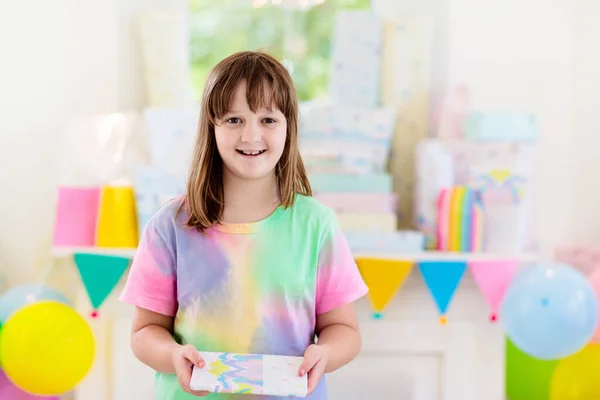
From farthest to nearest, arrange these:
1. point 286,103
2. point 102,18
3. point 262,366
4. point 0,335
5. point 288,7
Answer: point 288,7 → point 102,18 → point 0,335 → point 286,103 → point 262,366

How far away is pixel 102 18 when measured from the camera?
8.08 ft

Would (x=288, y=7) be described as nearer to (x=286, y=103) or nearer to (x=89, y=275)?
(x=89, y=275)

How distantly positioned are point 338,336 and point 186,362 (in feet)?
0.91

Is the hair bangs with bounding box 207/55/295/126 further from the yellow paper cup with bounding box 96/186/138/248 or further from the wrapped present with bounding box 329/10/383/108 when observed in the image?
the wrapped present with bounding box 329/10/383/108

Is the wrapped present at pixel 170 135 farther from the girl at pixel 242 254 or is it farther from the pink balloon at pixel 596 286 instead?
the pink balloon at pixel 596 286

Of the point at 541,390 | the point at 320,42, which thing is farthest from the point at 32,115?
the point at 541,390

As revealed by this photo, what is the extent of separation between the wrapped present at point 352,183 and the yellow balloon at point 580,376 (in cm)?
68

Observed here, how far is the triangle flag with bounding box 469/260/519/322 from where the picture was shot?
2.15m

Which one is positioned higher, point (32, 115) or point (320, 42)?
point (320, 42)

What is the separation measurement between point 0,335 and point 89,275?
0.30 meters

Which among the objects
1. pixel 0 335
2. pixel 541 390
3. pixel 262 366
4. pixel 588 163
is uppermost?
pixel 588 163

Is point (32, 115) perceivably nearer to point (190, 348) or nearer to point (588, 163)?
point (190, 348)

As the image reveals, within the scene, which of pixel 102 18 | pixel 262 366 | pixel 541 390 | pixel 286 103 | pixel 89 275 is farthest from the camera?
pixel 102 18

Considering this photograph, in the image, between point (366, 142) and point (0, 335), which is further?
point (366, 142)
